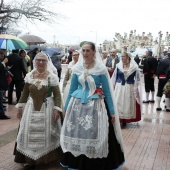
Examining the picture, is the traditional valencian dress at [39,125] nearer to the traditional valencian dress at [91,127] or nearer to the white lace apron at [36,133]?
the white lace apron at [36,133]

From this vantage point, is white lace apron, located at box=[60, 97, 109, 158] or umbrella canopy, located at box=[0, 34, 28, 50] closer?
white lace apron, located at box=[60, 97, 109, 158]

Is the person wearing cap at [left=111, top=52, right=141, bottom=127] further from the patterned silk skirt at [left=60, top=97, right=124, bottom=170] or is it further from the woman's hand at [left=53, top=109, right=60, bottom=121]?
the patterned silk skirt at [left=60, top=97, right=124, bottom=170]

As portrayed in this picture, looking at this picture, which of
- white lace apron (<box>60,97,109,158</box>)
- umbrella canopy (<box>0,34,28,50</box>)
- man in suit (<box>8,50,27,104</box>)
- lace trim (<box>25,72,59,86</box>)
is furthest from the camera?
umbrella canopy (<box>0,34,28,50</box>)

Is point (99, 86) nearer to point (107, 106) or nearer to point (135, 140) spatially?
point (107, 106)

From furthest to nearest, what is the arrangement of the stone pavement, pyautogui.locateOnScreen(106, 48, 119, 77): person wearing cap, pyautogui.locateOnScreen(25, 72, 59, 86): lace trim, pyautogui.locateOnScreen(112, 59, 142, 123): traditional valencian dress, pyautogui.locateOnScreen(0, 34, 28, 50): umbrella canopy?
pyautogui.locateOnScreen(106, 48, 119, 77): person wearing cap, pyautogui.locateOnScreen(0, 34, 28, 50): umbrella canopy, pyautogui.locateOnScreen(112, 59, 142, 123): traditional valencian dress, the stone pavement, pyautogui.locateOnScreen(25, 72, 59, 86): lace trim

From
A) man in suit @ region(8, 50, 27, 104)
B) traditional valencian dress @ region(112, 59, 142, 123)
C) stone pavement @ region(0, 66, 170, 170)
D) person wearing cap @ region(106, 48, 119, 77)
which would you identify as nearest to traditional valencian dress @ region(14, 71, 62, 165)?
stone pavement @ region(0, 66, 170, 170)

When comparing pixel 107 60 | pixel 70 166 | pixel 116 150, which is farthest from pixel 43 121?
pixel 107 60

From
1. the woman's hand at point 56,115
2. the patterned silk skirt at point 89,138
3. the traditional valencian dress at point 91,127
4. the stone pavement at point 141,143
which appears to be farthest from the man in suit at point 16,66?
the patterned silk skirt at point 89,138

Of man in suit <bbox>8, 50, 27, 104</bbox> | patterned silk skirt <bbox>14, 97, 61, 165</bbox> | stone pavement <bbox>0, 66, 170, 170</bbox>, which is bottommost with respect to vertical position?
stone pavement <bbox>0, 66, 170, 170</bbox>

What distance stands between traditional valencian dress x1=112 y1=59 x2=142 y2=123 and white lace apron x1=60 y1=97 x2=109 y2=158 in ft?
10.5

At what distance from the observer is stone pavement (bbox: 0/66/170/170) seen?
14.1ft

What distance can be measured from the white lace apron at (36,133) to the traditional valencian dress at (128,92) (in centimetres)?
309

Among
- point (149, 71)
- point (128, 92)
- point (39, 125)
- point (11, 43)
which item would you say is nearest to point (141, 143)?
point (128, 92)

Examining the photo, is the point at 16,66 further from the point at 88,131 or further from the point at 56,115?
the point at 88,131
